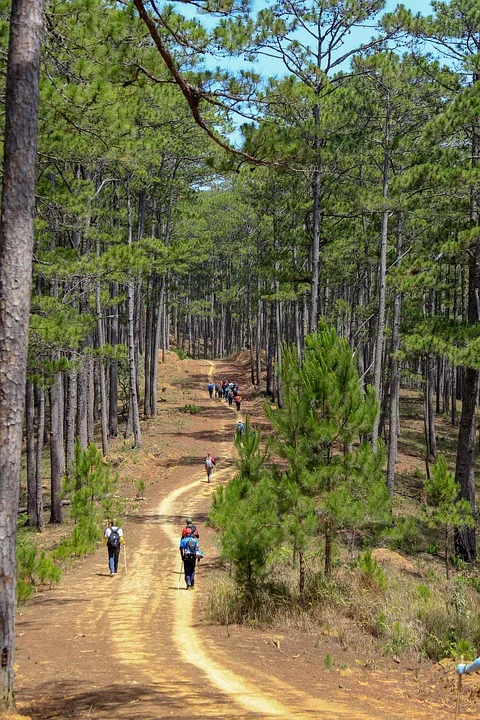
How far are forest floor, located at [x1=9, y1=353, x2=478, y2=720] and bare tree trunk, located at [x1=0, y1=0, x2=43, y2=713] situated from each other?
4.40 ft

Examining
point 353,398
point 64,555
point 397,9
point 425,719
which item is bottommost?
point 64,555

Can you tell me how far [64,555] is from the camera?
14859 millimetres

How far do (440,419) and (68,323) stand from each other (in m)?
34.8

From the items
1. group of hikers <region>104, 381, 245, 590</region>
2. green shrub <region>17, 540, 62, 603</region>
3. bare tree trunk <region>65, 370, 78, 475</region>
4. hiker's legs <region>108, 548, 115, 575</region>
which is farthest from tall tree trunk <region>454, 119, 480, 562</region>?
bare tree trunk <region>65, 370, 78, 475</region>

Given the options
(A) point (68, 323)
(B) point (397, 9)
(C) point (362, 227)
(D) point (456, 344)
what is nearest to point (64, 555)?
(A) point (68, 323)

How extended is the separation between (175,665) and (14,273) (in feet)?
17.4

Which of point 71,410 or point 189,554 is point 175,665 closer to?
point 189,554

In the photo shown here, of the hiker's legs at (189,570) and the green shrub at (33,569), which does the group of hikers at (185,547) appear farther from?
the green shrub at (33,569)

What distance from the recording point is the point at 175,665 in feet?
25.9

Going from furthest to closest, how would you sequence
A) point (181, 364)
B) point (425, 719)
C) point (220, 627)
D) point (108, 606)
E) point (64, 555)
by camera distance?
point (181, 364), point (64, 555), point (108, 606), point (220, 627), point (425, 719)

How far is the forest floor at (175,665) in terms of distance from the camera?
6203 mm

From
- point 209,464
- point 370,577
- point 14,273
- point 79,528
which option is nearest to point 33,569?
point 79,528

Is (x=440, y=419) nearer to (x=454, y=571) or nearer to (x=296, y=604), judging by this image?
(x=454, y=571)

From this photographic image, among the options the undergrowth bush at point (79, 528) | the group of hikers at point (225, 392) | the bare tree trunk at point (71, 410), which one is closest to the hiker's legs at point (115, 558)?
the undergrowth bush at point (79, 528)
